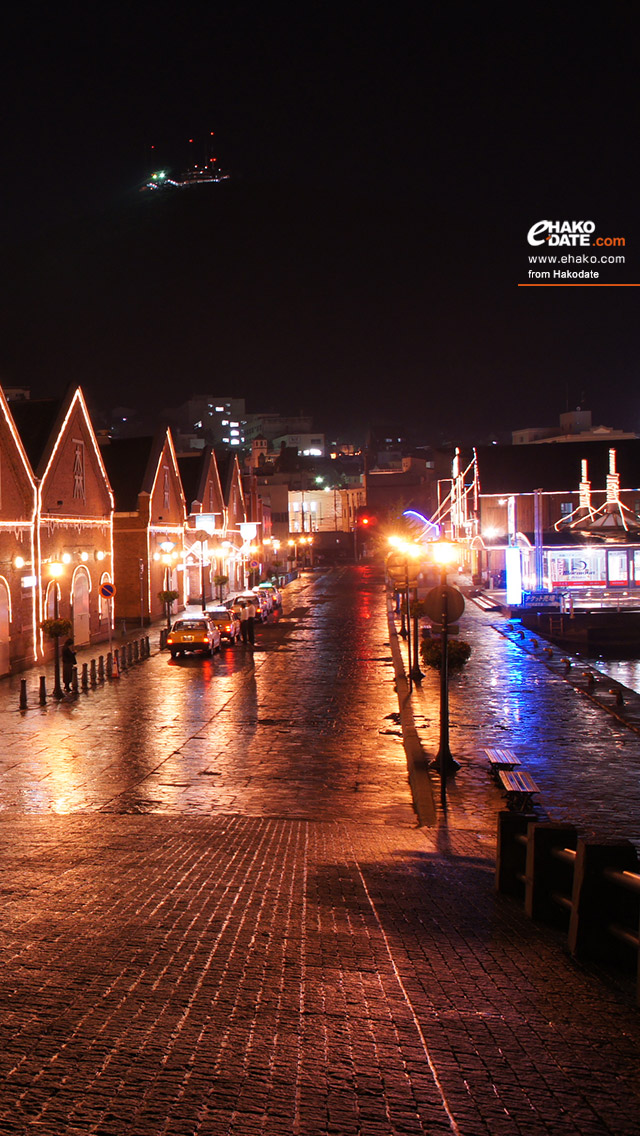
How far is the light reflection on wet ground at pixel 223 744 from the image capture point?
1245 centimetres

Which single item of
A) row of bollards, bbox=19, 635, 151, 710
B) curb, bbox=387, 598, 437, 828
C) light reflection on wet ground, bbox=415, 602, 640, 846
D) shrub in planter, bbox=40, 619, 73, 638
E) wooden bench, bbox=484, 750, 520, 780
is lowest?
light reflection on wet ground, bbox=415, 602, 640, 846

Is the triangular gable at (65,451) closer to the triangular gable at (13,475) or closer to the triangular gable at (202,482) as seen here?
the triangular gable at (13,475)

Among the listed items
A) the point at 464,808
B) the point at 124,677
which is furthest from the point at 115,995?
the point at 124,677

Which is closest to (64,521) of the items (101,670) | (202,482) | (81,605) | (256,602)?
(81,605)

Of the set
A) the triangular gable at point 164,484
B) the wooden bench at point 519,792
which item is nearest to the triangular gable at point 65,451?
the triangular gable at point 164,484

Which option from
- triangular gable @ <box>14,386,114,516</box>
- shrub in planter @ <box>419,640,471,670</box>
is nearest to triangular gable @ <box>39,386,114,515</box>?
triangular gable @ <box>14,386,114,516</box>

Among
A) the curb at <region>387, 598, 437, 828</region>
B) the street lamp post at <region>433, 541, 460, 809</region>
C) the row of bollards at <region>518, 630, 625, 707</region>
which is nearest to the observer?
the curb at <region>387, 598, 437, 828</region>

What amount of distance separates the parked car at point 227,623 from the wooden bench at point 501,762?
20867 millimetres

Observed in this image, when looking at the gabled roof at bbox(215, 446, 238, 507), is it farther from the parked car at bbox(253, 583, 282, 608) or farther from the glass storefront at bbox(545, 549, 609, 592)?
the glass storefront at bbox(545, 549, 609, 592)

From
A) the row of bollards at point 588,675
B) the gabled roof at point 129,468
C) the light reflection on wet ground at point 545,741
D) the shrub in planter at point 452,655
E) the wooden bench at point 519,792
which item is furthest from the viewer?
the gabled roof at point 129,468

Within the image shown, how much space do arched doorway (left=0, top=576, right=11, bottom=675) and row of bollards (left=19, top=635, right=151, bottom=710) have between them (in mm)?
2490

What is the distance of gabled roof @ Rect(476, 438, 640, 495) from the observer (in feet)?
232

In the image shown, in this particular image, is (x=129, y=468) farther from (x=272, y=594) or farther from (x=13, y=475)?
(x=13, y=475)

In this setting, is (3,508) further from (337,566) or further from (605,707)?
(337,566)
